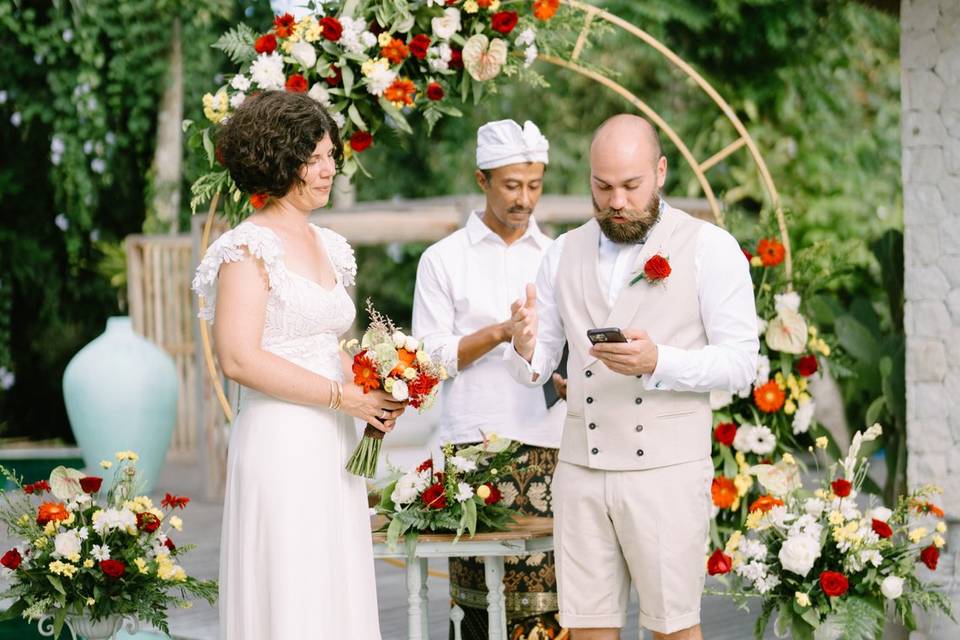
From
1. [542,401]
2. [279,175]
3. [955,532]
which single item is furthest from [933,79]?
[279,175]

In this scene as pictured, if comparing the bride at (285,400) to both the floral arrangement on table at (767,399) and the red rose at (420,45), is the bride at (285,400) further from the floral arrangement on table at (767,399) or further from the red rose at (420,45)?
the floral arrangement on table at (767,399)

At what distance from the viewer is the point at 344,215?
9516mm

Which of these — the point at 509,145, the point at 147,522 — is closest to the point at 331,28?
the point at 509,145

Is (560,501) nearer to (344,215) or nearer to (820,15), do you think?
(344,215)

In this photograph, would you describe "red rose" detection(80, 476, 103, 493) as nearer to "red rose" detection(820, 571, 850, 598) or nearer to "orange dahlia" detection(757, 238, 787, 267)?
"red rose" detection(820, 571, 850, 598)

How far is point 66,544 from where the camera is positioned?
434 centimetres

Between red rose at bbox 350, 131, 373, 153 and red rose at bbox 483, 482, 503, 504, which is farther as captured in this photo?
red rose at bbox 350, 131, 373, 153

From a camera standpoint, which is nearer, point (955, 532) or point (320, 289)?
point (320, 289)

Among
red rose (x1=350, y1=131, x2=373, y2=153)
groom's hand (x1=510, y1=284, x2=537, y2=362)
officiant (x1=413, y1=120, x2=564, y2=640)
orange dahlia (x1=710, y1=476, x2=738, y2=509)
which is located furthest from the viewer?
orange dahlia (x1=710, y1=476, x2=738, y2=509)

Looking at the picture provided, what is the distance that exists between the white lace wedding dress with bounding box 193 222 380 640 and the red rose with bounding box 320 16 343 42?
1.90 meters

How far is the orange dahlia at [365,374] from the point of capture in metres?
3.47

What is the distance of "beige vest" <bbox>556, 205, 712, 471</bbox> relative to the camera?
3553 millimetres

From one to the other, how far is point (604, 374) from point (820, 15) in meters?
8.98

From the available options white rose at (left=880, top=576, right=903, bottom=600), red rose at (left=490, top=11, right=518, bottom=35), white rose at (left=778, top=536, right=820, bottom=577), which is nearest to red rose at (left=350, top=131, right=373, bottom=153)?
red rose at (left=490, top=11, right=518, bottom=35)
